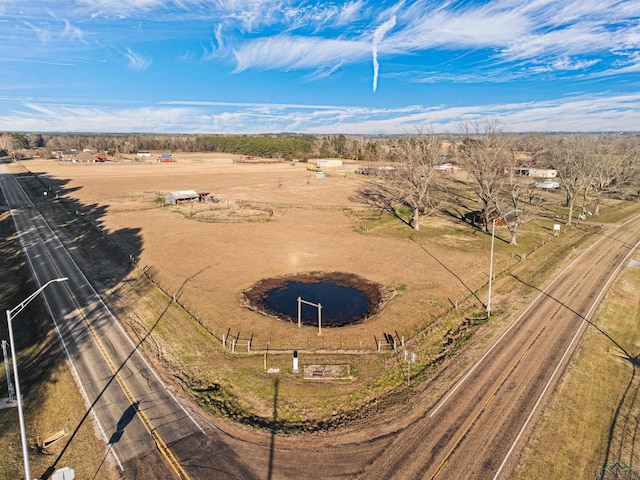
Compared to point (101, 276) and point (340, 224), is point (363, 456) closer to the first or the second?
point (101, 276)

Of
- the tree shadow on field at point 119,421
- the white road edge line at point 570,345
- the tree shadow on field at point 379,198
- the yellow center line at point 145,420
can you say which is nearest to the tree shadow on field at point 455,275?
the white road edge line at point 570,345

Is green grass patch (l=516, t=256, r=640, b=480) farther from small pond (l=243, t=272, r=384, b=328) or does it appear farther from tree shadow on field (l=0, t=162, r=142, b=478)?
tree shadow on field (l=0, t=162, r=142, b=478)

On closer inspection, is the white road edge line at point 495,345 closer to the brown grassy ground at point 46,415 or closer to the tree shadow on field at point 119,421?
the tree shadow on field at point 119,421

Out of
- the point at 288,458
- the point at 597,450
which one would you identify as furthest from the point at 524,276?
the point at 288,458

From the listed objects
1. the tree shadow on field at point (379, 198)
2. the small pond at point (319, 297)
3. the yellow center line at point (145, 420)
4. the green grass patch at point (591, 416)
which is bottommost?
the green grass patch at point (591, 416)

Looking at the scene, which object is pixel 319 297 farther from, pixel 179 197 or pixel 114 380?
pixel 179 197

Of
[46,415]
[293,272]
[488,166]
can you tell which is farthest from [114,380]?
[488,166]
